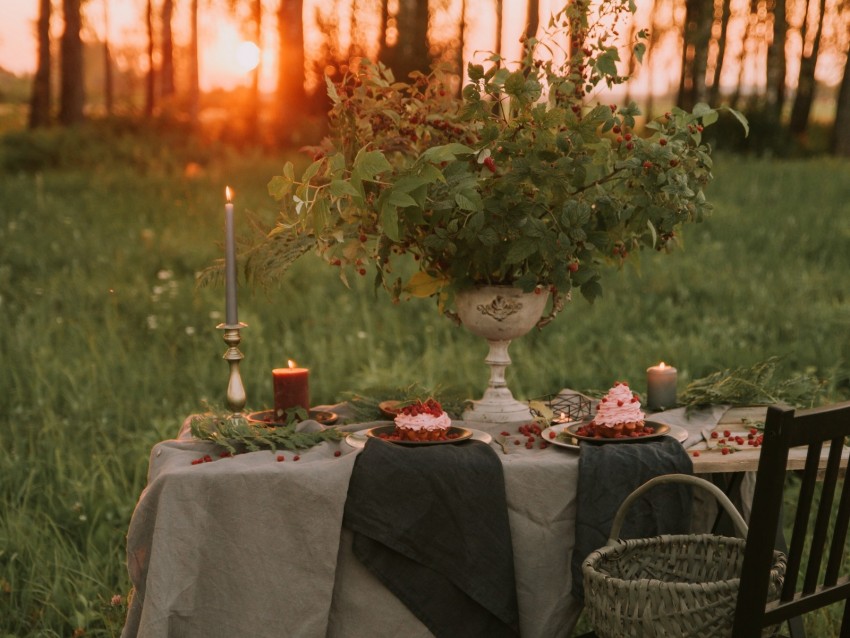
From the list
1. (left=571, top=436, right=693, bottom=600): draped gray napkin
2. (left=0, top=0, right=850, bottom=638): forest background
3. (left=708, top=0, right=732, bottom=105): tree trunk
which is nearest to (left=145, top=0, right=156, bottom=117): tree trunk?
(left=0, top=0, right=850, bottom=638): forest background

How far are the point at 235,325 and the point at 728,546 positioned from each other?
1480mm

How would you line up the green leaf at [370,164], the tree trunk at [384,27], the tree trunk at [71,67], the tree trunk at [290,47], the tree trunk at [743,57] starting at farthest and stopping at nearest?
the tree trunk at [743,57]
the tree trunk at [384,27]
the tree trunk at [71,67]
the tree trunk at [290,47]
the green leaf at [370,164]

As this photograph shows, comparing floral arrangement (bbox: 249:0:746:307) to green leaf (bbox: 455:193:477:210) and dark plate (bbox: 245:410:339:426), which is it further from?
dark plate (bbox: 245:410:339:426)

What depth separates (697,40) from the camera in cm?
1822

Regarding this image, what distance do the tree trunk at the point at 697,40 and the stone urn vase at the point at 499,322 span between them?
53.2ft

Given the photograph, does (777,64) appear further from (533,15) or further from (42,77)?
(42,77)

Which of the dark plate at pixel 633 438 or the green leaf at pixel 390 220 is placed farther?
the dark plate at pixel 633 438

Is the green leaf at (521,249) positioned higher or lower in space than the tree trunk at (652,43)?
lower

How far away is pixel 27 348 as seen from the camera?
6.18 metres

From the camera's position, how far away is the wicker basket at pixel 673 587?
2109 mm

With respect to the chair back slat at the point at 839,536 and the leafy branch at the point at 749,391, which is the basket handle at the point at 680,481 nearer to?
the chair back slat at the point at 839,536

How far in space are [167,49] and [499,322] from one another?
22097 millimetres

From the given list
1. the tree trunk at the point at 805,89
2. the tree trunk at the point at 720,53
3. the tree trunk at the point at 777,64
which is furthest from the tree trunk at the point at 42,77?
the tree trunk at the point at 805,89

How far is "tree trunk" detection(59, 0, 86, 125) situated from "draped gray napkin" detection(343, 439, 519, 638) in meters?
14.3
